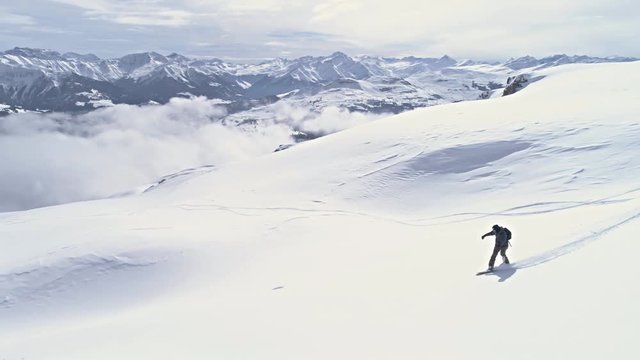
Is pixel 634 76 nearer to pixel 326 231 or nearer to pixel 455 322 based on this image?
pixel 326 231

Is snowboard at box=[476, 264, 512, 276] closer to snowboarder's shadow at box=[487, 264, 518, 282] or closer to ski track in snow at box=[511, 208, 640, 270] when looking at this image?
snowboarder's shadow at box=[487, 264, 518, 282]

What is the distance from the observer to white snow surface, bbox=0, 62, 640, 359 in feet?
30.8

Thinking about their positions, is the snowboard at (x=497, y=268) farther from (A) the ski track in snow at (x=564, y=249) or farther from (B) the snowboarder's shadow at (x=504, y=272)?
(A) the ski track in snow at (x=564, y=249)

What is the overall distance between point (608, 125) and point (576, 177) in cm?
872

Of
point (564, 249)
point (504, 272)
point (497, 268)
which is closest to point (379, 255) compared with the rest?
point (497, 268)

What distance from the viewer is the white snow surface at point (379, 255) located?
938cm

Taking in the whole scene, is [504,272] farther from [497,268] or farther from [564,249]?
[564,249]

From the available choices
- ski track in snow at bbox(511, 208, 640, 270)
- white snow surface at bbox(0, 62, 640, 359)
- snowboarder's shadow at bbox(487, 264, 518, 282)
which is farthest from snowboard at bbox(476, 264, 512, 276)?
white snow surface at bbox(0, 62, 640, 359)

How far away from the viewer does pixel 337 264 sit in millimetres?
18703

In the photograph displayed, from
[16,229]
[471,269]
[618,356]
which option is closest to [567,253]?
[471,269]

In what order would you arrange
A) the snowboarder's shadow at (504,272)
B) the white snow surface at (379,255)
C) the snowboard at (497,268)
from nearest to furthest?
1. the white snow surface at (379,255)
2. the snowboarder's shadow at (504,272)
3. the snowboard at (497,268)

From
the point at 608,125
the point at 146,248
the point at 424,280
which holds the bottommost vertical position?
the point at 146,248

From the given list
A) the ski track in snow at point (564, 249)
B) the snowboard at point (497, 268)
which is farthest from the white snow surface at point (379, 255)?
the snowboard at point (497, 268)

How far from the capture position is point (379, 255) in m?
18.8
